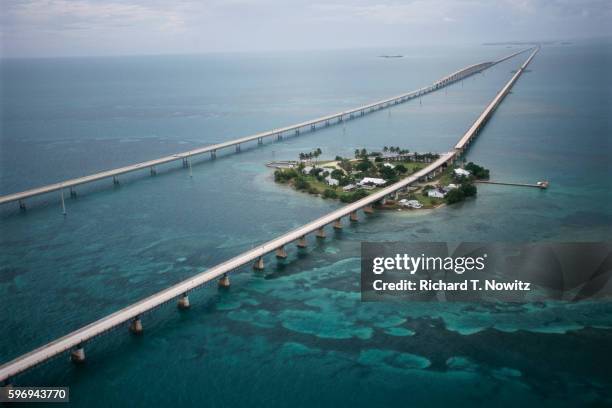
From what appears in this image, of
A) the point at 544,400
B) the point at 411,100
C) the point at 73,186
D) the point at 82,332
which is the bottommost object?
the point at 544,400

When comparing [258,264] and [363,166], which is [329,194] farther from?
[258,264]

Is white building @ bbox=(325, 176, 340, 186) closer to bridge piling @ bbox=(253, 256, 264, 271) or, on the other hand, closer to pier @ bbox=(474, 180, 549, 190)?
pier @ bbox=(474, 180, 549, 190)

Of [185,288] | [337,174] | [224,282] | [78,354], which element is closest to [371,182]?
[337,174]

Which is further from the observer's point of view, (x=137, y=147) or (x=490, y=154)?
(x=137, y=147)

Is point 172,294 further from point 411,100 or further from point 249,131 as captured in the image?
point 411,100

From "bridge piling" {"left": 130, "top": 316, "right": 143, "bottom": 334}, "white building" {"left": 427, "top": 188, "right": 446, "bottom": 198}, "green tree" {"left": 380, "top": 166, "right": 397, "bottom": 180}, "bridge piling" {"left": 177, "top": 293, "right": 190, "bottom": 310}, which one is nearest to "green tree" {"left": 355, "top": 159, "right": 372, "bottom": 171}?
"green tree" {"left": 380, "top": 166, "right": 397, "bottom": 180}

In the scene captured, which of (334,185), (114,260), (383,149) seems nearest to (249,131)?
(383,149)
